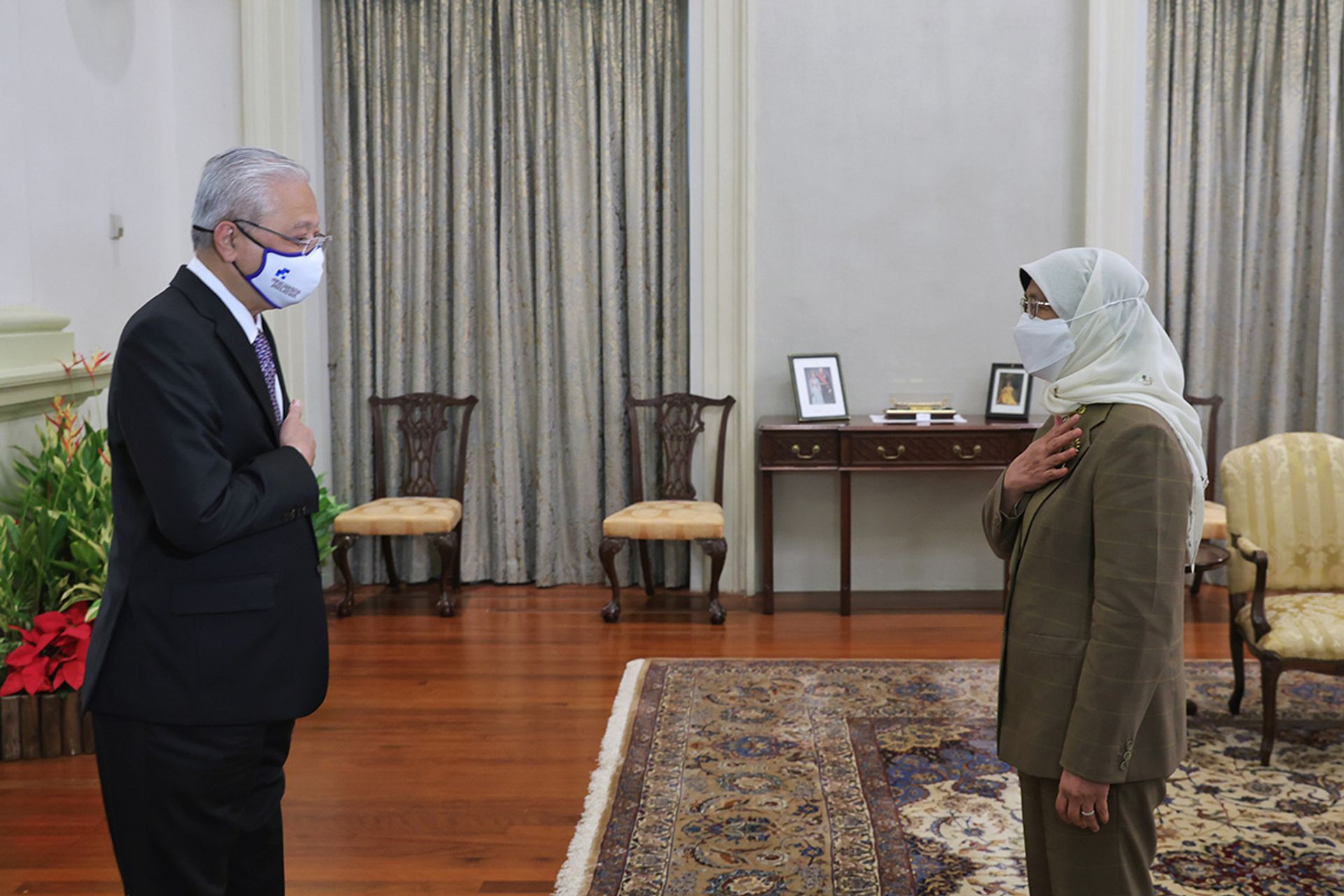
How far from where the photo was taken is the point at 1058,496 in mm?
1971

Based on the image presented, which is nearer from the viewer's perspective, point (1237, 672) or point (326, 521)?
point (1237, 672)

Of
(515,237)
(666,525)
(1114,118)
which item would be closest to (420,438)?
(515,237)

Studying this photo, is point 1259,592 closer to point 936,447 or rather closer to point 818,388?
point 936,447

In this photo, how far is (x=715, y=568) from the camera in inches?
219

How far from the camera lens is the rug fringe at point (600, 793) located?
118 inches

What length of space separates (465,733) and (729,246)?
2.91 metres

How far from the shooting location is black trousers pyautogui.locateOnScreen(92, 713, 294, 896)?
1841 millimetres

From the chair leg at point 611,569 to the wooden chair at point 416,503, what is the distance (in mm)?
745

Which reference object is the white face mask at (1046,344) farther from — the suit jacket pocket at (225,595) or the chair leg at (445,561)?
the chair leg at (445,561)

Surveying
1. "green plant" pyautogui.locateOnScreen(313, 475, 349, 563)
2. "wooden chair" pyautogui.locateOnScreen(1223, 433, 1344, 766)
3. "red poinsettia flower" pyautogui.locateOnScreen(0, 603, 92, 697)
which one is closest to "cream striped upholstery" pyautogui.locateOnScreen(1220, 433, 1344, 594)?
"wooden chair" pyautogui.locateOnScreen(1223, 433, 1344, 766)

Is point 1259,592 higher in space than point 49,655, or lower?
higher

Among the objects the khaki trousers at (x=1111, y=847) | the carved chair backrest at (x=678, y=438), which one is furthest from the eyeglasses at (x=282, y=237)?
the carved chair backrest at (x=678, y=438)

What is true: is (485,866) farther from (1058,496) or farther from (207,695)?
(1058,496)

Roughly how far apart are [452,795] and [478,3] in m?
4.26
